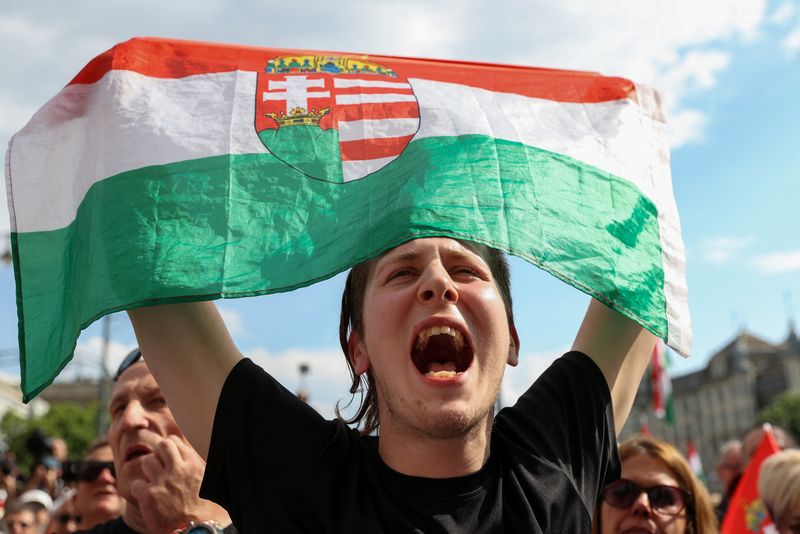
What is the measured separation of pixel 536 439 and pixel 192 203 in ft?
3.46

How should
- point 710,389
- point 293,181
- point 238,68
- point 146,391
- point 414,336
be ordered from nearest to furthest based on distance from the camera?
1. point 414,336
2. point 293,181
3. point 238,68
4. point 146,391
5. point 710,389

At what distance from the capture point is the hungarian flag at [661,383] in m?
11.8

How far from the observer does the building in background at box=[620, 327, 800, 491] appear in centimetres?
8381

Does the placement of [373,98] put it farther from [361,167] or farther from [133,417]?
[133,417]

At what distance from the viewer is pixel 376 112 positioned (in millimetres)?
2334

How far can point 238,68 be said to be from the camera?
2.40 metres

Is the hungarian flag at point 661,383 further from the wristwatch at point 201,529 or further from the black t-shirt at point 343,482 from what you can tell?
the black t-shirt at point 343,482

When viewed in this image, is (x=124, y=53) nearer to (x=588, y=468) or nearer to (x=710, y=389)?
(x=588, y=468)

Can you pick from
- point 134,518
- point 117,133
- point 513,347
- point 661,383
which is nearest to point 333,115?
point 117,133

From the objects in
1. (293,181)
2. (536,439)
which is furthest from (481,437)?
(293,181)

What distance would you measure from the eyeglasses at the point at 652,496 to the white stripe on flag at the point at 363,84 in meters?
2.19

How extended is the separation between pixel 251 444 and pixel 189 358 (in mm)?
252

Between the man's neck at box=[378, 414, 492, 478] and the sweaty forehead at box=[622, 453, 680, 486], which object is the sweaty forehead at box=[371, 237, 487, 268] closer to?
the man's neck at box=[378, 414, 492, 478]

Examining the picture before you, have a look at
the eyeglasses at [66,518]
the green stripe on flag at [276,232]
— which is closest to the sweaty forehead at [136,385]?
the green stripe on flag at [276,232]
